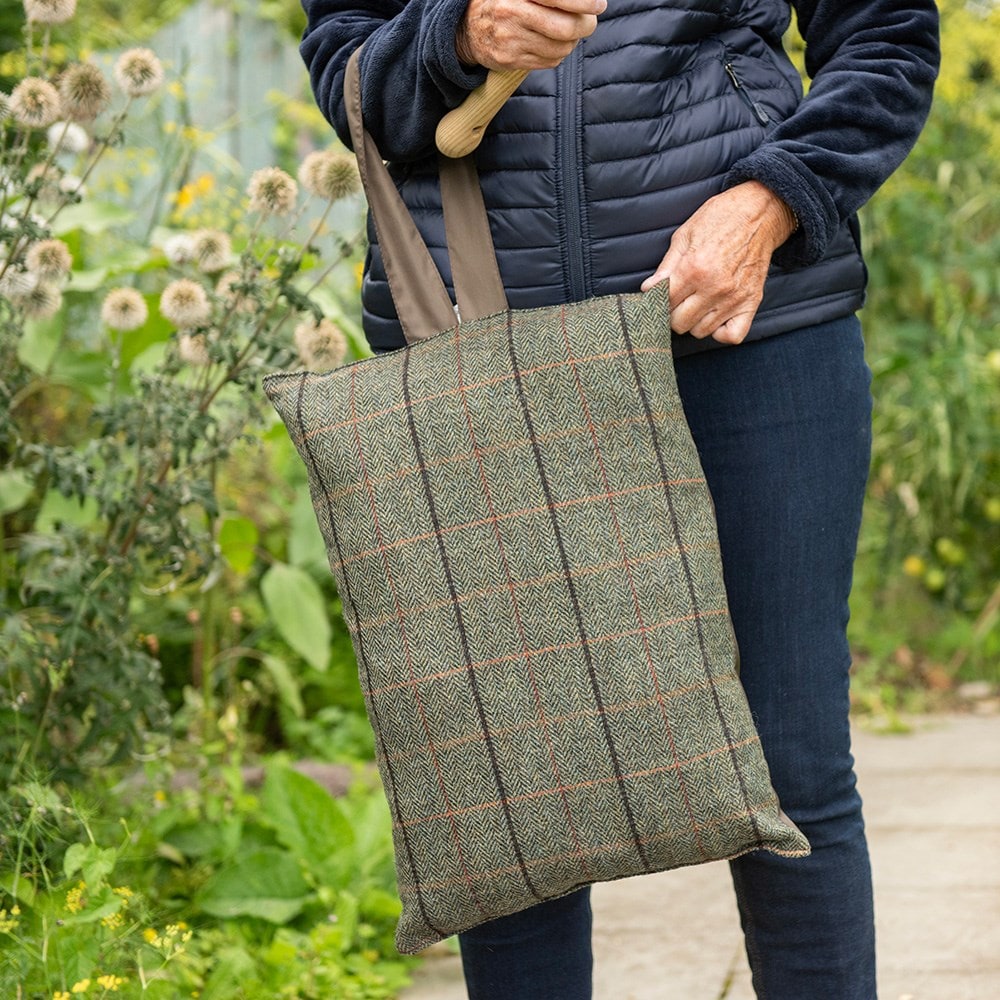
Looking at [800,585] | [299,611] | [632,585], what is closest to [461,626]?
[632,585]

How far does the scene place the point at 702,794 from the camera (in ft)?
4.02

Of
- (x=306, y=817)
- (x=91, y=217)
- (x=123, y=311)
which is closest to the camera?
(x=123, y=311)

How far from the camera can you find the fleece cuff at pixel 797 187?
127 cm

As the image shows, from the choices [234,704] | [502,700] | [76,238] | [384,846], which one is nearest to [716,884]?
[384,846]

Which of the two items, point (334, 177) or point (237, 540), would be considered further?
point (237, 540)

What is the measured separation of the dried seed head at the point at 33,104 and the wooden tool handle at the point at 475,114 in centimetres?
89

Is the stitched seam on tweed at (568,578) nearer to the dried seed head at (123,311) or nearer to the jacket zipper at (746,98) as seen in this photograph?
the jacket zipper at (746,98)

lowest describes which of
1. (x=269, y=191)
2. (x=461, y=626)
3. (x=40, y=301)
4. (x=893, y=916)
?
(x=893, y=916)

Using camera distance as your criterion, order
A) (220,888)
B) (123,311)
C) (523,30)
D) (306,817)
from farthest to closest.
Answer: (306,817), (220,888), (123,311), (523,30)

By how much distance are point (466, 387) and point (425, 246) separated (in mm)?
204

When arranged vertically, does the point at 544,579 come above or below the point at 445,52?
below

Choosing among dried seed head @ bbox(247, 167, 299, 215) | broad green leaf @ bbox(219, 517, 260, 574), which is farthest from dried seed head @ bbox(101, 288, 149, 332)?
broad green leaf @ bbox(219, 517, 260, 574)

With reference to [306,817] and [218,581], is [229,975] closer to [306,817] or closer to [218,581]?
[306,817]

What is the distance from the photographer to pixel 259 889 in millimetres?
2320
